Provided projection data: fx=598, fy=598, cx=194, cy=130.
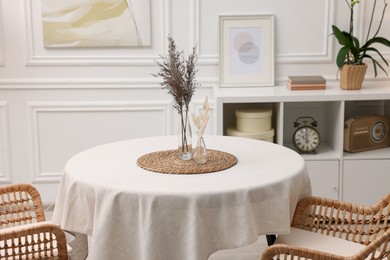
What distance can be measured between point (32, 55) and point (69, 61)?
0.25 meters

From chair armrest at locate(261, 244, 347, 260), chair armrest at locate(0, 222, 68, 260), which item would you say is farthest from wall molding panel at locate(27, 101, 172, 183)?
chair armrest at locate(261, 244, 347, 260)

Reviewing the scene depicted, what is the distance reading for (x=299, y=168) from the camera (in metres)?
2.38

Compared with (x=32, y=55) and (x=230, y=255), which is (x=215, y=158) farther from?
(x=32, y=55)

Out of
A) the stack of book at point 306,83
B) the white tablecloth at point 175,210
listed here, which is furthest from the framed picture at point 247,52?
the white tablecloth at point 175,210

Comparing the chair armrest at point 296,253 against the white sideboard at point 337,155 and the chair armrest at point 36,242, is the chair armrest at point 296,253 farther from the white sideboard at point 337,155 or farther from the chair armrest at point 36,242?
the white sideboard at point 337,155

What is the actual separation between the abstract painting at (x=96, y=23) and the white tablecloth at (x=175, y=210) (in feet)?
6.14

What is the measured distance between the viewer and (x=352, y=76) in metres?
3.79

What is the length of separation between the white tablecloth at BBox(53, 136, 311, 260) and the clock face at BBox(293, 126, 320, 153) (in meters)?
1.52

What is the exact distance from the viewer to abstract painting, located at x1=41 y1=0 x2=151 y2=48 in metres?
3.98

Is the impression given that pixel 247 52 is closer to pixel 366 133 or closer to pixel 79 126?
pixel 366 133

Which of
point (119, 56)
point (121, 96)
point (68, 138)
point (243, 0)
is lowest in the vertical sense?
point (68, 138)

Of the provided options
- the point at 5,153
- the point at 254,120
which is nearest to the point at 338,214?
the point at 254,120

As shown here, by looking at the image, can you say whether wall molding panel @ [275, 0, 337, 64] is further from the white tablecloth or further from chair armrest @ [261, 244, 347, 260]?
chair armrest @ [261, 244, 347, 260]

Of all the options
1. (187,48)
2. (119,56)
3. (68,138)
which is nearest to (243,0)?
(187,48)
